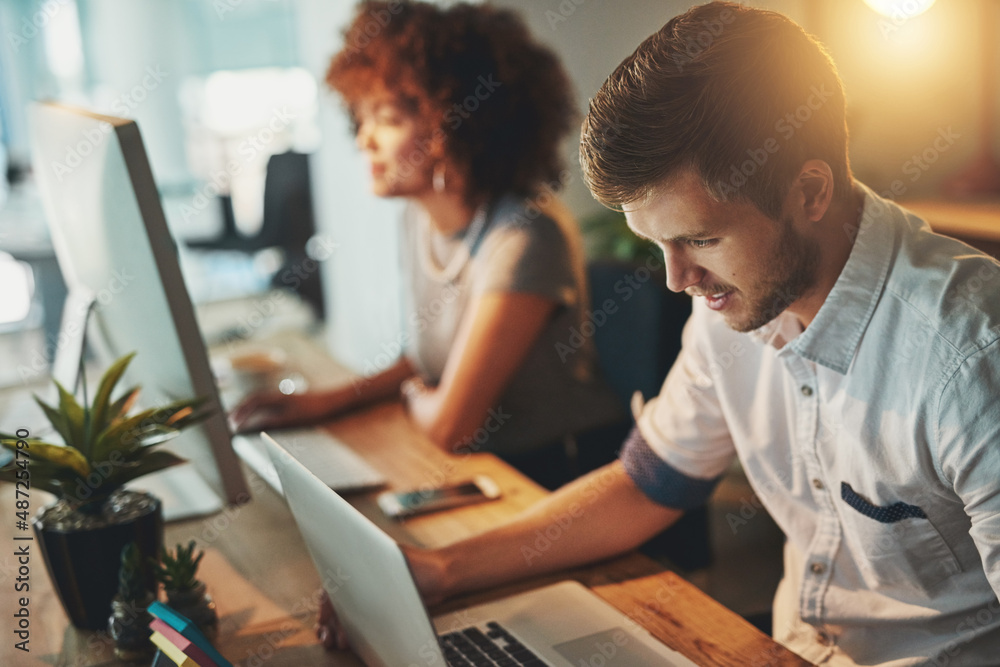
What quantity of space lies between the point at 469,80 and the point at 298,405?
742 millimetres

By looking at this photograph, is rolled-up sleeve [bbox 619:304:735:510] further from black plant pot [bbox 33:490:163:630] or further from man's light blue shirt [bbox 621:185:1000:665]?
black plant pot [bbox 33:490:163:630]

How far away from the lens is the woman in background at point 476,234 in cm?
160

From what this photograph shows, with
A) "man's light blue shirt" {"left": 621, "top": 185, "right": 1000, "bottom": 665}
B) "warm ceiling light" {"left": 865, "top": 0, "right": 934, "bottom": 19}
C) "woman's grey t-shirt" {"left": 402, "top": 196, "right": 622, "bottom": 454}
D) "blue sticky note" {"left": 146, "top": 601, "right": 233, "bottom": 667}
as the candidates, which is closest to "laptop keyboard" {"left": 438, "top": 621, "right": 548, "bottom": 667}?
"blue sticky note" {"left": 146, "top": 601, "right": 233, "bottom": 667}

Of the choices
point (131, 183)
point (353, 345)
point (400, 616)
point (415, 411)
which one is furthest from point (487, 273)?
point (353, 345)

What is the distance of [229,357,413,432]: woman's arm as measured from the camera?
1.62m

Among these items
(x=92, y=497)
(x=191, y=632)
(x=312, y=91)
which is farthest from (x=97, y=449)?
(x=312, y=91)

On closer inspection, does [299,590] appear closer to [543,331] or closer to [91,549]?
[91,549]

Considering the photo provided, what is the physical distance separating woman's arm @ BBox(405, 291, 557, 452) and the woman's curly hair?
338 mm

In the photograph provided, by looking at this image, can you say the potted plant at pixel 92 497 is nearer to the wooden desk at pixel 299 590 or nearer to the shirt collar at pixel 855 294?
the wooden desk at pixel 299 590

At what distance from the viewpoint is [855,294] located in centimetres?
91

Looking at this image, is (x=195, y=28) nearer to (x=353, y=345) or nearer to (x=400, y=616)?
(x=353, y=345)

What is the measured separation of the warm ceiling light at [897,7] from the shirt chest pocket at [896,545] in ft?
4.16
